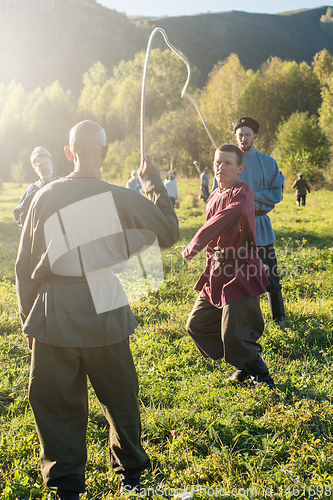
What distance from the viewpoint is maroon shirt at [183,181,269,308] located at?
291 cm

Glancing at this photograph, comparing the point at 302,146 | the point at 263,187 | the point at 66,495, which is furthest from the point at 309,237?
the point at 302,146

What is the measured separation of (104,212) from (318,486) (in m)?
2.08

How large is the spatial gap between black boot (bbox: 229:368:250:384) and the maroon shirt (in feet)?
2.37

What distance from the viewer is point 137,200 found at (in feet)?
6.25

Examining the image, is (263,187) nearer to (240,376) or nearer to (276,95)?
(240,376)

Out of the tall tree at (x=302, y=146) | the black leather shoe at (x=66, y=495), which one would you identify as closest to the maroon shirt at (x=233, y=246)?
the black leather shoe at (x=66, y=495)

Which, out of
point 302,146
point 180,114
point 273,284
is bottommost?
point 273,284

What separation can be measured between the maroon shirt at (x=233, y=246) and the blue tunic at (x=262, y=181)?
1.12m

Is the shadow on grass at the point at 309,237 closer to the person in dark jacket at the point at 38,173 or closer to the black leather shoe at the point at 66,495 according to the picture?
the person in dark jacket at the point at 38,173

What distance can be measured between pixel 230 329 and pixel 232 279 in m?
0.41

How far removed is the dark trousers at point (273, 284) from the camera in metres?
4.27

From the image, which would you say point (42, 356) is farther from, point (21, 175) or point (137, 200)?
point (21, 175)

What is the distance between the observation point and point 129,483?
218cm

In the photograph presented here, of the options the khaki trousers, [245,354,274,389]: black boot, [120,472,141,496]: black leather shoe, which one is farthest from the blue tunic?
[120,472,141,496]: black leather shoe
